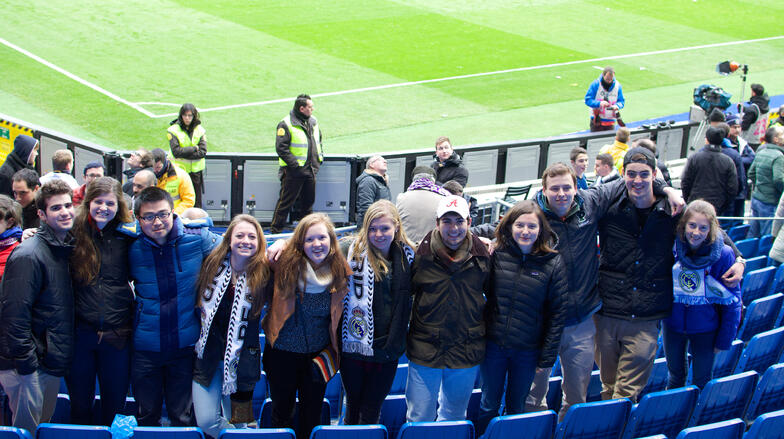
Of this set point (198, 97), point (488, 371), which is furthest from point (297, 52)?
point (488, 371)

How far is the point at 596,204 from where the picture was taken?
5.55 metres

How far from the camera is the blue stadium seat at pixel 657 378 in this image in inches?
233

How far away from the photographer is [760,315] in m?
6.74

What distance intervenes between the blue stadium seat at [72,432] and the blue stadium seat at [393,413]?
1651 millimetres

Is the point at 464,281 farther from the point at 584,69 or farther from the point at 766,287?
the point at 584,69

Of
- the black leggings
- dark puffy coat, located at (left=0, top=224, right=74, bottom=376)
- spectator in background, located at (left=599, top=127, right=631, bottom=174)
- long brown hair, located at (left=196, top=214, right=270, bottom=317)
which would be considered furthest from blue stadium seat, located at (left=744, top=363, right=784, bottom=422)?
spectator in background, located at (left=599, top=127, right=631, bottom=174)

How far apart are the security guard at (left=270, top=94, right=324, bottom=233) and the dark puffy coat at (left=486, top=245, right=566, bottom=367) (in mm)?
6229

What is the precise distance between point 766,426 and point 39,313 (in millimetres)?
3971

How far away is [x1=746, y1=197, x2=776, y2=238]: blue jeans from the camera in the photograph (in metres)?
9.75

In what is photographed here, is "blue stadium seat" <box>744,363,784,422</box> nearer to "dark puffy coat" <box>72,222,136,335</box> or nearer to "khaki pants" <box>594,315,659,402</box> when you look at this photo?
"khaki pants" <box>594,315,659,402</box>

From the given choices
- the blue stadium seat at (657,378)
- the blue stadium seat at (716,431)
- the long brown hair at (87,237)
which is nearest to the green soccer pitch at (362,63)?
the blue stadium seat at (657,378)

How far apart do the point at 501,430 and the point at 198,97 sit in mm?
14888

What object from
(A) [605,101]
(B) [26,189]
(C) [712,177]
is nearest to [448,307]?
(B) [26,189]

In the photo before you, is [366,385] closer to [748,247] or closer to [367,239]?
[367,239]
